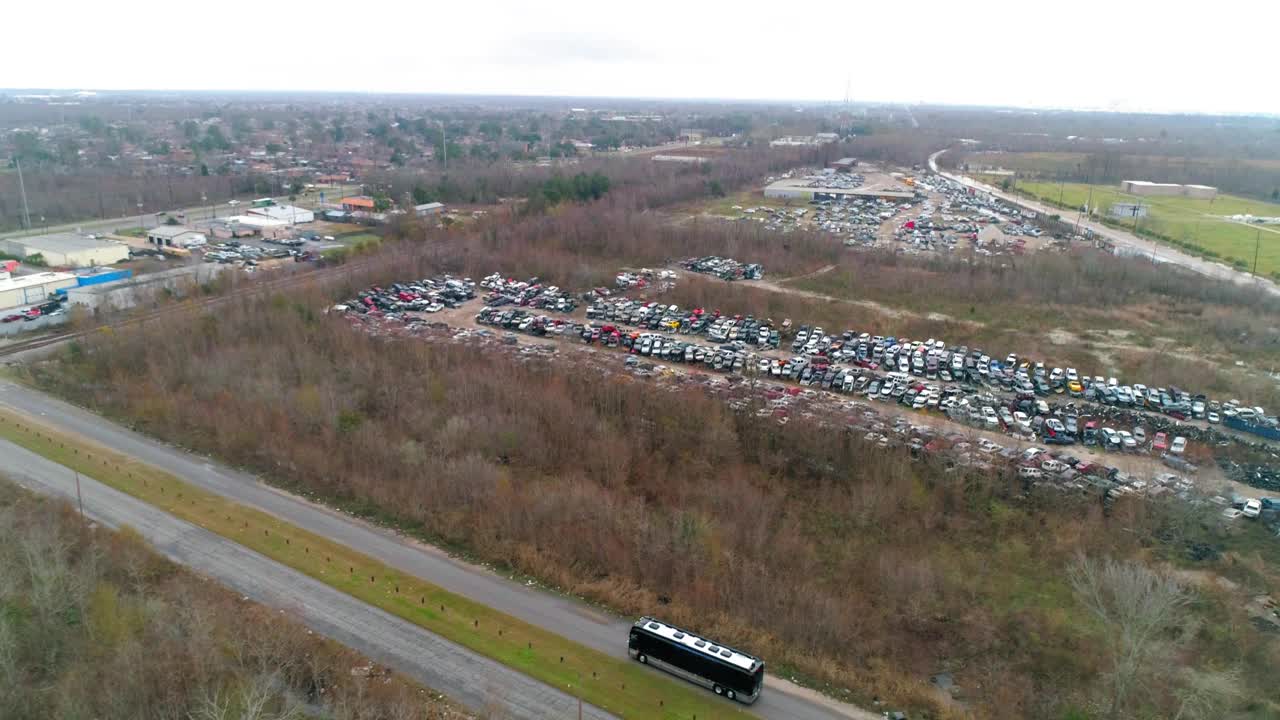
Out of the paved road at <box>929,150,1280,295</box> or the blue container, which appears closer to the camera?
the blue container

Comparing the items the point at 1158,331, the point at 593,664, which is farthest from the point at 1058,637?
the point at 1158,331

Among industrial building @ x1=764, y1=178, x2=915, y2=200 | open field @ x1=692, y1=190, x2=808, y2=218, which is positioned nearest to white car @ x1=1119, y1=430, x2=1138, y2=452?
open field @ x1=692, y1=190, x2=808, y2=218

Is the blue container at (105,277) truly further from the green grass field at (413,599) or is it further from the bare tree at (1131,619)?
the bare tree at (1131,619)

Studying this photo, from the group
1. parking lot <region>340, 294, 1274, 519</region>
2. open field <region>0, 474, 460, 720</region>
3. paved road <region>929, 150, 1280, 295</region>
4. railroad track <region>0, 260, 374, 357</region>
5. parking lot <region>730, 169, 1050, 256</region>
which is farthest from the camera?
parking lot <region>730, 169, 1050, 256</region>

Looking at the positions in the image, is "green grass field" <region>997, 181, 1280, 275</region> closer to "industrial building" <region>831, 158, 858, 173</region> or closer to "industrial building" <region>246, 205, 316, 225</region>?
"industrial building" <region>831, 158, 858, 173</region>

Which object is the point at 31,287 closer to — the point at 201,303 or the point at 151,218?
the point at 201,303

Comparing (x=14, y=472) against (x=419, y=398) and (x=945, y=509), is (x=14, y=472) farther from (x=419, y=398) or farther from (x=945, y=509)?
(x=945, y=509)
